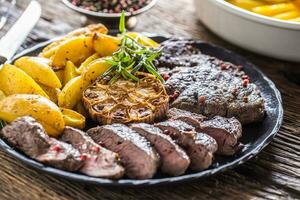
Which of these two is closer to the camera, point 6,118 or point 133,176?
point 133,176

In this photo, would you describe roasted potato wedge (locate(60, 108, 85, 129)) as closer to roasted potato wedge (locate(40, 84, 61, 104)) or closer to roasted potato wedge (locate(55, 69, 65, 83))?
roasted potato wedge (locate(40, 84, 61, 104))

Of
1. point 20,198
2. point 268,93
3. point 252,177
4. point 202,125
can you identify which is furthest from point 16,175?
point 268,93

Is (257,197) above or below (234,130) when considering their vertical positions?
below

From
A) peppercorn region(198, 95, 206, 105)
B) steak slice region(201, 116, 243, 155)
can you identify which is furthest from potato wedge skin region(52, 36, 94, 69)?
steak slice region(201, 116, 243, 155)

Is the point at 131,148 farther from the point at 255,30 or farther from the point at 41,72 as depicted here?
the point at 255,30

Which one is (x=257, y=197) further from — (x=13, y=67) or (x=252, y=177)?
(x=13, y=67)

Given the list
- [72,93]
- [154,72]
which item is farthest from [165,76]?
[72,93]

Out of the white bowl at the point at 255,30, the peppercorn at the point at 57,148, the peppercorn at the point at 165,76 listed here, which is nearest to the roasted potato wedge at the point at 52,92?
the peppercorn at the point at 57,148
